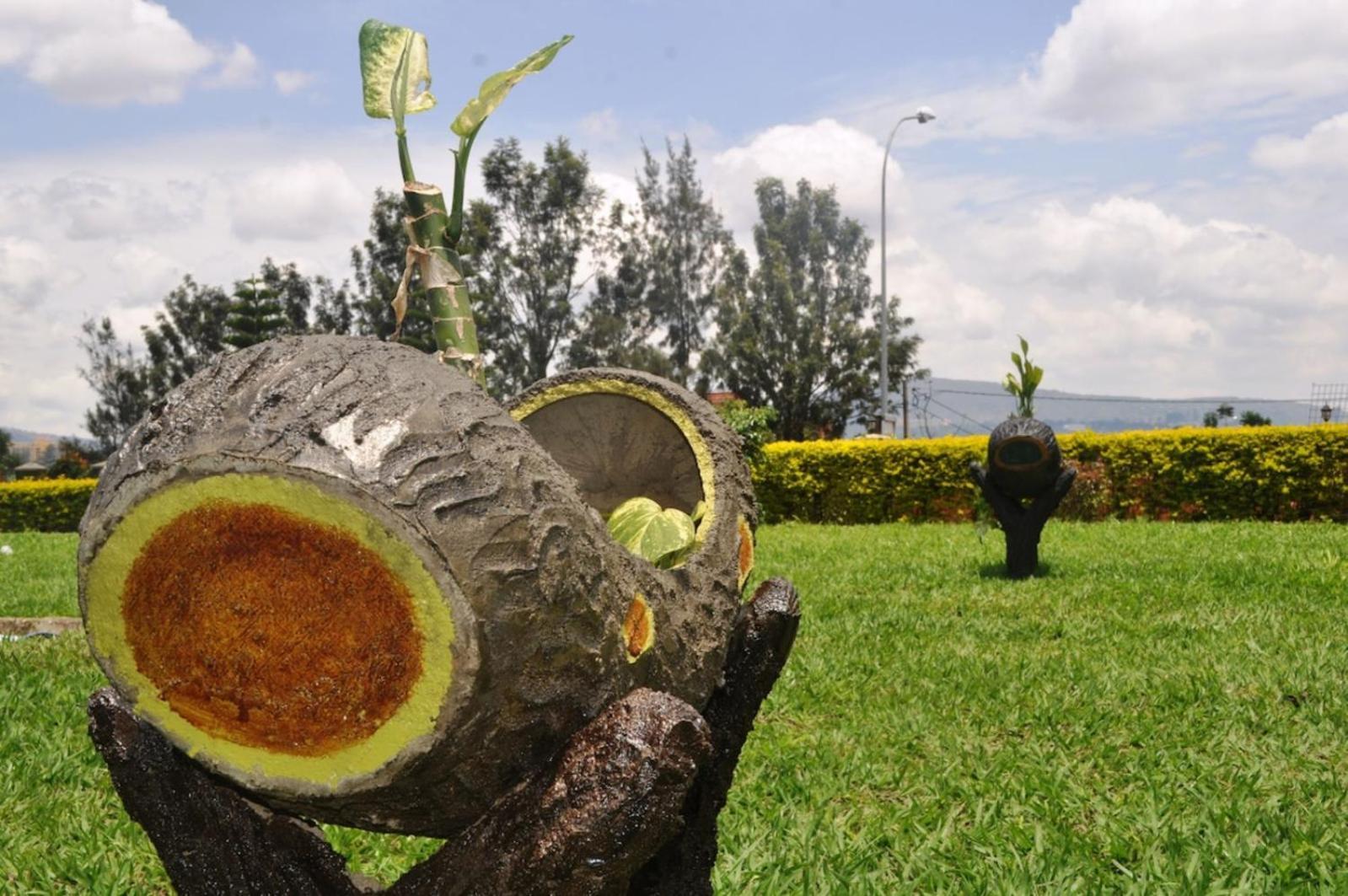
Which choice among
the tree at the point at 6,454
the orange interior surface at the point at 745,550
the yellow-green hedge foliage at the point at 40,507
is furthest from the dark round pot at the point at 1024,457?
the tree at the point at 6,454

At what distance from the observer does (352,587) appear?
4.75ft

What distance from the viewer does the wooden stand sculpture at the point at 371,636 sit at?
143 cm

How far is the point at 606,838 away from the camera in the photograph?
1608 mm

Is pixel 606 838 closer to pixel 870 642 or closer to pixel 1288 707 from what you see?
pixel 1288 707

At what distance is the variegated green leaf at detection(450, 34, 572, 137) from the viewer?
191 cm

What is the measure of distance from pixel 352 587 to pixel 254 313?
81.6 feet

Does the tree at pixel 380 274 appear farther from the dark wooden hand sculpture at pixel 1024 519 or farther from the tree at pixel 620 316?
the dark wooden hand sculpture at pixel 1024 519

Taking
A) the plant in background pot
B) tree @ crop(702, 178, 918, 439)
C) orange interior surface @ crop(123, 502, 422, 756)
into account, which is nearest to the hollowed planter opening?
orange interior surface @ crop(123, 502, 422, 756)

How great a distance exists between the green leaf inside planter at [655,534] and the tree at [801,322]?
1003 inches

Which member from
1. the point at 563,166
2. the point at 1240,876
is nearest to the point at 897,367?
the point at 563,166

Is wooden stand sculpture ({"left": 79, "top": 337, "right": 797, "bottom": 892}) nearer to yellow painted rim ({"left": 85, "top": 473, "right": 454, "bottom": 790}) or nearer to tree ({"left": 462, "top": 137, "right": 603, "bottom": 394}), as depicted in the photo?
yellow painted rim ({"left": 85, "top": 473, "right": 454, "bottom": 790})

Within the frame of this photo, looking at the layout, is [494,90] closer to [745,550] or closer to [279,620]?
[279,620]

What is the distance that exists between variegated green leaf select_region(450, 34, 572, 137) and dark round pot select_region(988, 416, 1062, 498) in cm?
670

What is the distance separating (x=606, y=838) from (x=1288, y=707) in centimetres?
417
